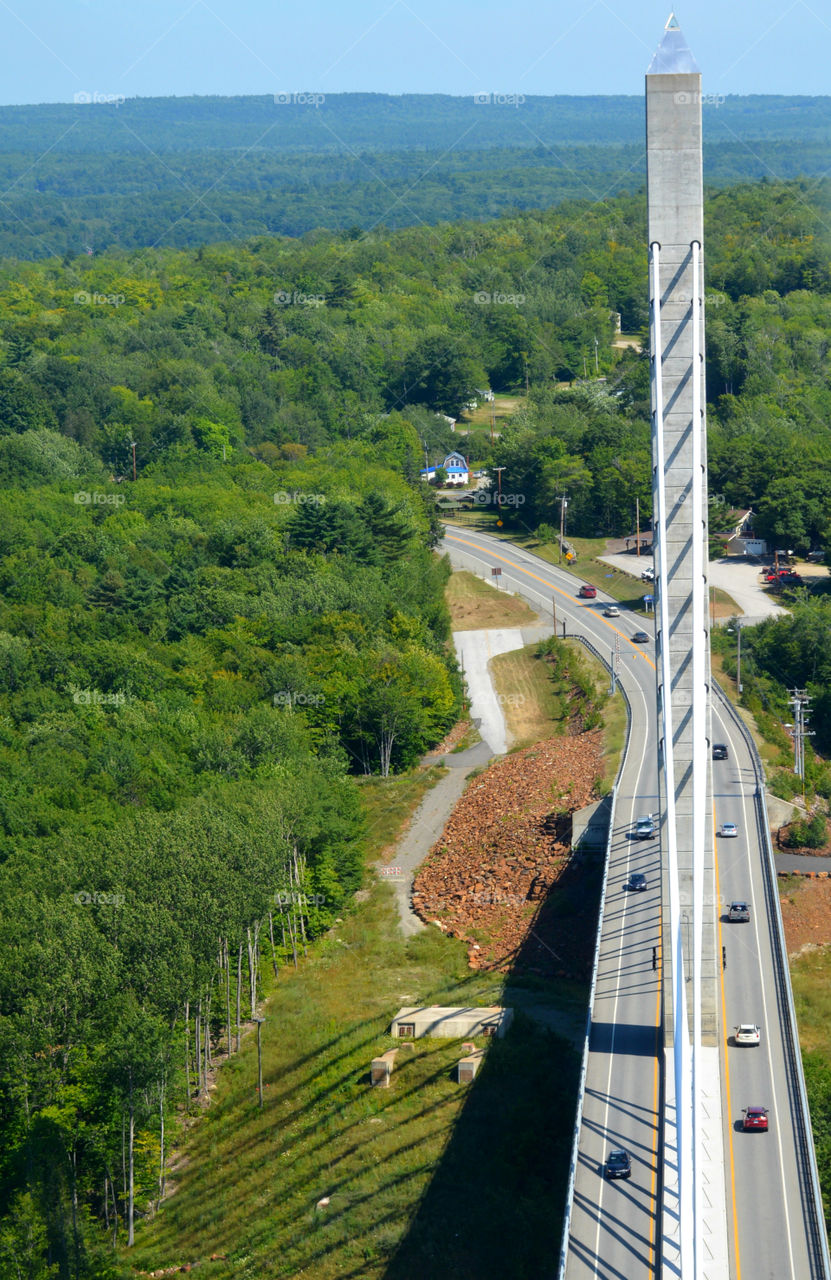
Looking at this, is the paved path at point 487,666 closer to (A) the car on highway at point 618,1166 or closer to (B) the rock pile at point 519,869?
(B) the rock pile at point 519,869

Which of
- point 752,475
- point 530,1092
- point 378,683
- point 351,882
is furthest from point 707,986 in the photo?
point 752,475

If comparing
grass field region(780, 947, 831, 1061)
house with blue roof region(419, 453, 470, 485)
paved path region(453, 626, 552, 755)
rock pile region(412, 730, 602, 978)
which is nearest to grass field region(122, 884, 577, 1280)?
rock pile region(412, 730, 602, 978)

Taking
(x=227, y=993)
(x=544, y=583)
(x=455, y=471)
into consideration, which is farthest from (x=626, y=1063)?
(x=455, y=471)

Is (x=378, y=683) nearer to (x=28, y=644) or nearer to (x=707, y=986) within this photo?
(x=28, y=644)

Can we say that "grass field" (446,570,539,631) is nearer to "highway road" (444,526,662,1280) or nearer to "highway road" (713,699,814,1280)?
"highway road" (444,526,662,1280)

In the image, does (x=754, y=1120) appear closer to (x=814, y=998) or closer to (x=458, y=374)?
(x=814, y=998)

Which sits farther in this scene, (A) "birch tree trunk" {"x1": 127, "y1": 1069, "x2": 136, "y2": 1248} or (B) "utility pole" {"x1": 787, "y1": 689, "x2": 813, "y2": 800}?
(B) "utility pole" {"x1": 787, "y1": 689, "x2": 813, "y2": 800}
